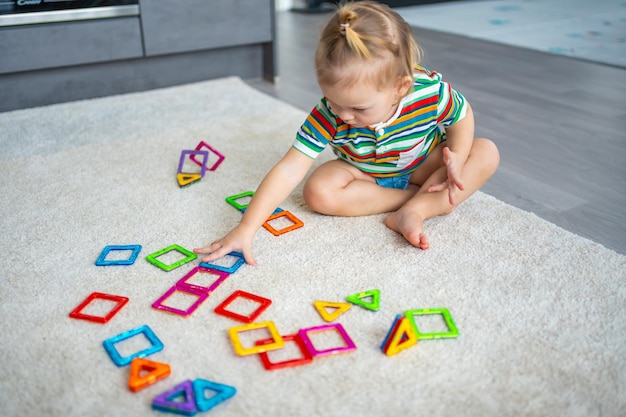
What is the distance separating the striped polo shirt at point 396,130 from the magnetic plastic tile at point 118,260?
34cm

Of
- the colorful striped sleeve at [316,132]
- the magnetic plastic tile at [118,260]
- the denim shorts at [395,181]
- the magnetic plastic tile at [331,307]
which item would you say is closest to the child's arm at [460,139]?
the denim shorts at [395,181]

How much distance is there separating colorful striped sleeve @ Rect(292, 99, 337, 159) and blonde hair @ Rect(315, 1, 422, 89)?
0.47 feet

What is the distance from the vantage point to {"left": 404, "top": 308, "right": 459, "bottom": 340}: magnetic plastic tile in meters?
0.82

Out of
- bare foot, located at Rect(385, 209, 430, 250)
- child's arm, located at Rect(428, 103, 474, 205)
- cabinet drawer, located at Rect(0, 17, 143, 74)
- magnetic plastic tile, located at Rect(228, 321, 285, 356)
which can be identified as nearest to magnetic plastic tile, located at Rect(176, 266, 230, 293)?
magnetic plastic tile, located at Rect(228, 321, 285, 356)

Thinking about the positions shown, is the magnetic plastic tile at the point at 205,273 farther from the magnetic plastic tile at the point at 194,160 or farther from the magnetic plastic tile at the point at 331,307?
the magnetic plastic tile at the point at 194,160

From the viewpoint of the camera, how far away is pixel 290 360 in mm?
776

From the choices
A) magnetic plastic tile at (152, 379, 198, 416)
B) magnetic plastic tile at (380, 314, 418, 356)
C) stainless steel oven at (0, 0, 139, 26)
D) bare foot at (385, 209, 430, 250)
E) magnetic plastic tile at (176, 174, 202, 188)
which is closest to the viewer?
magnetic plastic tile at (152, 379, 198, 416)

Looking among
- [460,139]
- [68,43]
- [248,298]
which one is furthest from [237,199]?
[68,43]

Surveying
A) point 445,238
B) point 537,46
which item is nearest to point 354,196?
point 445,238

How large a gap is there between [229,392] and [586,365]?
1.55 feet

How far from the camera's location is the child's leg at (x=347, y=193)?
1.12 metres

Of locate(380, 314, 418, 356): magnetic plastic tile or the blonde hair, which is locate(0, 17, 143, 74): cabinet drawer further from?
locate(380, 314, 418, 356): magnetic plastic tile

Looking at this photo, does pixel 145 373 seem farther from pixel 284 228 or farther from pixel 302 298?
pixel 284 228

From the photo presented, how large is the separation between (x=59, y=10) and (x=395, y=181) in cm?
114
